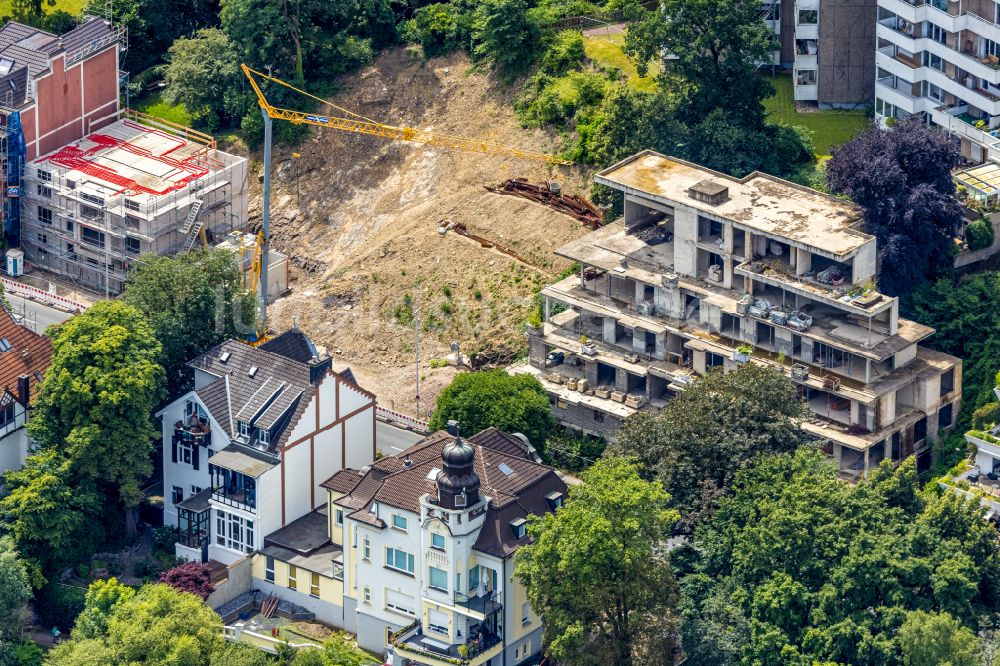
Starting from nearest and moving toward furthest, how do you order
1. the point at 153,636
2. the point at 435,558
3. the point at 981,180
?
the point at 153,636
the point at 435,558
the point at 981,180

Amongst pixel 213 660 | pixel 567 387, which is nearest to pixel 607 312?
pixel 567 387

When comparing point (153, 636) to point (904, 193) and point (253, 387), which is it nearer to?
point (253, 387)

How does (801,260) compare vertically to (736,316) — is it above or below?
above

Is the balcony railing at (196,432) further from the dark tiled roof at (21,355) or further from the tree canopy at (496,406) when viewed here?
the tree canopy at (496,406)

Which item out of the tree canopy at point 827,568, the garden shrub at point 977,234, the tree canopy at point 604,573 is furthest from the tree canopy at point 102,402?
the garden shrub at point 977,234

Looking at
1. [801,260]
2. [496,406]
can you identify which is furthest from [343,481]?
[801,260]

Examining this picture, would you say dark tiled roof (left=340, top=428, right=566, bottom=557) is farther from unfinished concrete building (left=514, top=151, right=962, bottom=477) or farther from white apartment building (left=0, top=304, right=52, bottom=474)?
white apartment building (left=0, top=304, right=52, bottom=474)
